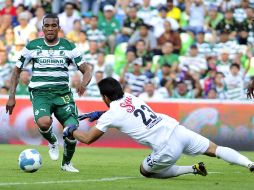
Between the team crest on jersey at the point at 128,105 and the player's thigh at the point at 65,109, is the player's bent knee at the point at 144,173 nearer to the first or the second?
the team crest on jersey at the point at 128,105

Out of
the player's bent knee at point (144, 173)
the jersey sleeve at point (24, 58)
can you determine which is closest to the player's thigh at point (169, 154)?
the player's bent knee at point (144, 173)

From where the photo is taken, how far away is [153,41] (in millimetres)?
25531

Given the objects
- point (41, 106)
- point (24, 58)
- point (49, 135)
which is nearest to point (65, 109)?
point (41, 106)

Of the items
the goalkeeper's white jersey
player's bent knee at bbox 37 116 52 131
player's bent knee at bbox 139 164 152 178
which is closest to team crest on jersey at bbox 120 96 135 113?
the goalkeeper's white jersey

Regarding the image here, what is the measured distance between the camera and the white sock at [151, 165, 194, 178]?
12344 mm

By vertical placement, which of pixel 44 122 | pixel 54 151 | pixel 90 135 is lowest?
Answer: pixel 54 151

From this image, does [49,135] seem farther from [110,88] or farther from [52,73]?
[110,88]

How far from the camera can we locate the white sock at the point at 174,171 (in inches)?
486

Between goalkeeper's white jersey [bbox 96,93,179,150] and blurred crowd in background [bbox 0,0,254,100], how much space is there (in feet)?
35.2

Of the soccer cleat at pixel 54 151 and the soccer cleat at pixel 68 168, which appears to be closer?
the soccer cleat at pixel 68 168

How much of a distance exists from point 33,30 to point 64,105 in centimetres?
1179

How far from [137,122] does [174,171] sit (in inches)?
40.5

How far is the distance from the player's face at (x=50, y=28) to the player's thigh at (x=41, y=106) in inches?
34.7

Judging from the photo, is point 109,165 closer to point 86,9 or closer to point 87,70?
point 87,70
